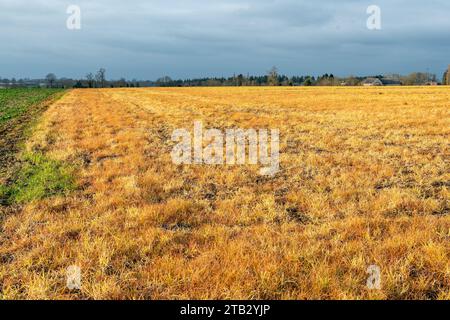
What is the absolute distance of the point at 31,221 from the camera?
6.47 m

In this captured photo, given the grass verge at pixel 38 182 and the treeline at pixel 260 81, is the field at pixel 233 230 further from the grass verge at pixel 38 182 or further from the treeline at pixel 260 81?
the treeline at pixel 260 81

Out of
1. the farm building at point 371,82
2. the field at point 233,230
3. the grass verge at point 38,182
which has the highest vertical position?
the farm building at point 371,82

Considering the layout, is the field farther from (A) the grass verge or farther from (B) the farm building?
(B) the farm building

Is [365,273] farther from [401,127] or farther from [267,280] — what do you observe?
[401,127]

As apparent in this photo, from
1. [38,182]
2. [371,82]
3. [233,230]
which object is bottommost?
[233,230]

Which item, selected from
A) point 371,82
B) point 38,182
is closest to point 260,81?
point 371,82

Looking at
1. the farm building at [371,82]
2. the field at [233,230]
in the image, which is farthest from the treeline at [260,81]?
the field at [233,230]

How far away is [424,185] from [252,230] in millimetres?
4892

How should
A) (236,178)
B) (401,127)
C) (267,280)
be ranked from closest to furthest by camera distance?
(267,280)
(236,178)
(401,127)

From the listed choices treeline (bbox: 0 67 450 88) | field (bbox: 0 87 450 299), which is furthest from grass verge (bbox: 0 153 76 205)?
treeline (bbox: 0 67 450 88)

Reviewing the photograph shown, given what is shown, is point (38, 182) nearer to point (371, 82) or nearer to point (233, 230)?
point (233, 230)

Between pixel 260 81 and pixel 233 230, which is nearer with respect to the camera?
pixel 233 230
